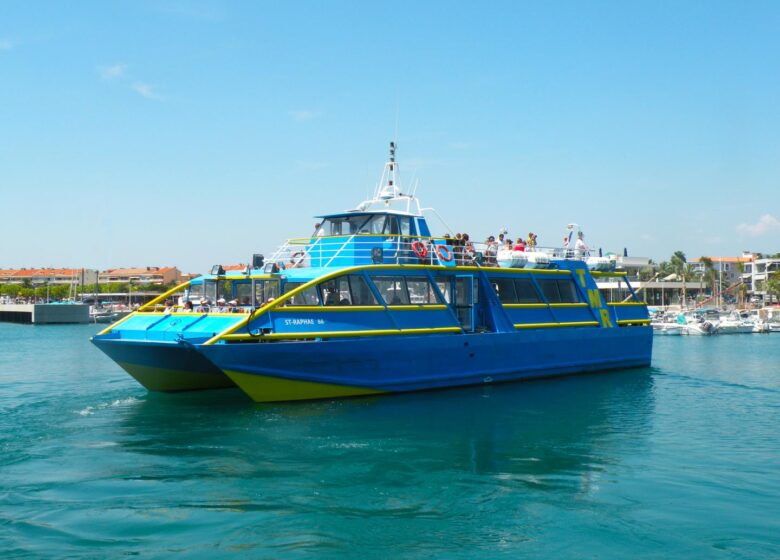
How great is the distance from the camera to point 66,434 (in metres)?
13.6

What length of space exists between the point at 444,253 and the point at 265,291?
5.09m

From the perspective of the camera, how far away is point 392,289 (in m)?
18.2

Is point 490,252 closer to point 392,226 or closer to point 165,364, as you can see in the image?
point 392,226

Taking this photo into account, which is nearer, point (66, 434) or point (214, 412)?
point (66, 434)

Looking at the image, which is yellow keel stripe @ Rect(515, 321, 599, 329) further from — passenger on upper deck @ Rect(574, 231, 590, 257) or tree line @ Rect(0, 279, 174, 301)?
tree line @ Rect(0, 279, 174, 301)

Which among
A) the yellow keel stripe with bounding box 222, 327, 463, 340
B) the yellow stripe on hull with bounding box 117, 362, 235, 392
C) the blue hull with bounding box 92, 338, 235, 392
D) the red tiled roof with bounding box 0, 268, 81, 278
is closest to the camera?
the yellow keel stripe with bounding box 222, 327, 463, 340

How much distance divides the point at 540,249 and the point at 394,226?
5859mm

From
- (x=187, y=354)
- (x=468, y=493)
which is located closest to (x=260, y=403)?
(x=187, y=354)

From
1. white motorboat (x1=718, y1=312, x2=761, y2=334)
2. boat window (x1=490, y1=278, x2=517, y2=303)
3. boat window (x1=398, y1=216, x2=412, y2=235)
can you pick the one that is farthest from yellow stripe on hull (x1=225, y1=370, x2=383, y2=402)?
white motorboat (x1=718, y1=312, x2=761, y2=334)

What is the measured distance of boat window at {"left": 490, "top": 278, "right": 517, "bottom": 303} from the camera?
68.0ft

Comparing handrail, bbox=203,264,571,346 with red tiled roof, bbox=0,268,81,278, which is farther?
red tiled roof, bbox=0,268,81,278

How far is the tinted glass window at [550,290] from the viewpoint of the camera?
22.4 meters

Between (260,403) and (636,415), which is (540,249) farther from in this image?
(260,403)

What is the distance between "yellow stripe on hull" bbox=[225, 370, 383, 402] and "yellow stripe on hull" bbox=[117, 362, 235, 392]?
7.34 ft
